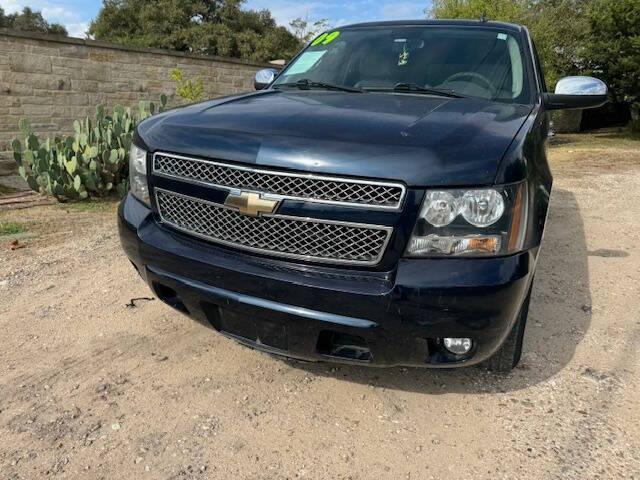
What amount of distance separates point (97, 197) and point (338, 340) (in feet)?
18.2

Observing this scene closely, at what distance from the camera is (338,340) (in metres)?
2.24

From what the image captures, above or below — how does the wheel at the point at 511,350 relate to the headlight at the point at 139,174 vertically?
below

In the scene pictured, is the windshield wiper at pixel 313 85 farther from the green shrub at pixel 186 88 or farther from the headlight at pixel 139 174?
the green shrub at pixel 186 88

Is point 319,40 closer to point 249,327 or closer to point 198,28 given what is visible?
point 249,327

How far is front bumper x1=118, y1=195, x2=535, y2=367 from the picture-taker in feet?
6.57

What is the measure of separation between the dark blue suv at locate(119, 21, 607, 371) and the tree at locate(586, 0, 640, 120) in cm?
1805

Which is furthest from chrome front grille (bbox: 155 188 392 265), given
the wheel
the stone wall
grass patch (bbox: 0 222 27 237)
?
the stone wall

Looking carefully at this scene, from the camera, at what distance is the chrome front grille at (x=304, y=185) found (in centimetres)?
201

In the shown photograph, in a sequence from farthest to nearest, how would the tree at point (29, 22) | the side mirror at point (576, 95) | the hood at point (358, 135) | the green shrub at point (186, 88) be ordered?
the tree at point (29, 22)
the green shrub at point (186, 88)
the side mirror at point (576, 95)
the hood at point (358, 135)

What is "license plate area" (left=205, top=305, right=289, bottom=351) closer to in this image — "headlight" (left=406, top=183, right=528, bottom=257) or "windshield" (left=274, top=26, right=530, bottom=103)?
"headlight" (left=406, top=183, right=528, bottom=257)

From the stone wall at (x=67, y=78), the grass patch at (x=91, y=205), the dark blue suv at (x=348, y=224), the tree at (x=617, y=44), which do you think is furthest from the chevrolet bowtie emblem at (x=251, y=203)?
the tree at (x=617, y=44)

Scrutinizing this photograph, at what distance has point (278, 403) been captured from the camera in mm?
2535

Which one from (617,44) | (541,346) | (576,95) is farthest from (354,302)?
(617,44)

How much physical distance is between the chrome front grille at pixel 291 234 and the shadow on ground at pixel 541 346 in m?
0.89
